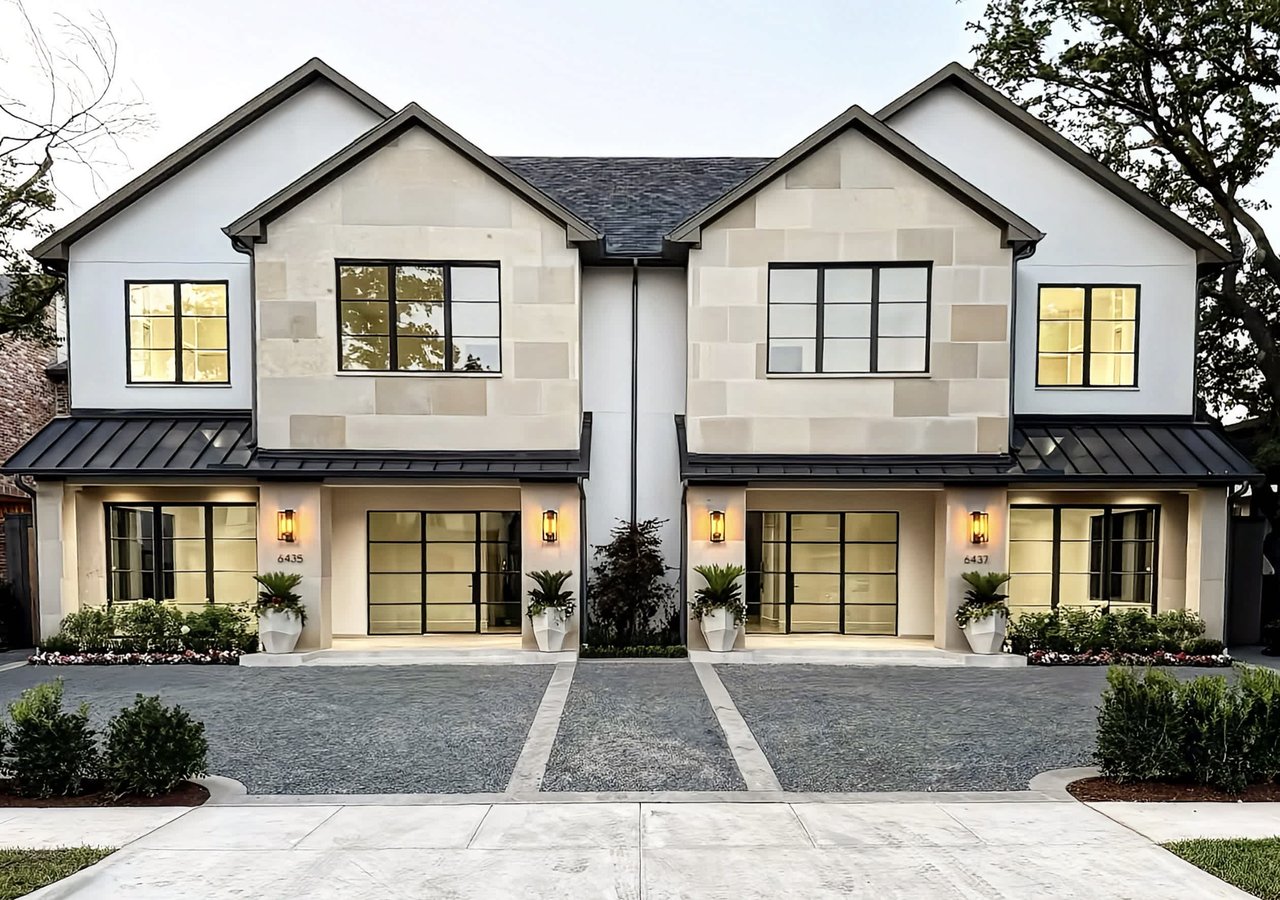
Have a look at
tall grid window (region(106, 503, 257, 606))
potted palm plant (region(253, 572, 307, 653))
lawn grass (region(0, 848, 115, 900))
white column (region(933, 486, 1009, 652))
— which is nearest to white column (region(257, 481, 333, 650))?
potted palm plant (region(253, 572, 307, 653))

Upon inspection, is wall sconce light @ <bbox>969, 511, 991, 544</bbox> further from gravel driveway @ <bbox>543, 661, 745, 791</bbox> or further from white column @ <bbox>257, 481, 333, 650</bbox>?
white column @ <bbox>257, 481, 333, 650</bbox>

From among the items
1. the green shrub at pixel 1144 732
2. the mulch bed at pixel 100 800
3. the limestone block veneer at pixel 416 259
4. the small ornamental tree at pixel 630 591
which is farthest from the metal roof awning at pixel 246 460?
the green shrub at pixel 1144 732

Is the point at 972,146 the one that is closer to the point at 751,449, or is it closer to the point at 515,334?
the point at 751,449

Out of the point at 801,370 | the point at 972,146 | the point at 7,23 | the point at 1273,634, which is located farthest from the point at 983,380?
the point at 7,23

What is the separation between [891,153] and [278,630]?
508 inches

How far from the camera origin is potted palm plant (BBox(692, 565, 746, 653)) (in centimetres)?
1213

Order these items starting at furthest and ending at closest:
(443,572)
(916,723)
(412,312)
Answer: (443,572) < (412,312) < (916,723)

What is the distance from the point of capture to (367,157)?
40.5ft

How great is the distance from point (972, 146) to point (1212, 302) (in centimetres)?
732

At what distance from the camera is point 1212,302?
16.6 metres

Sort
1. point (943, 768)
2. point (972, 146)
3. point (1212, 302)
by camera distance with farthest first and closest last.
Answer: point (1212, 302) → point (972, 146) → point (943, 768)

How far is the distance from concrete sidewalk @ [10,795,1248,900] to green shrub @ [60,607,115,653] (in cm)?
753

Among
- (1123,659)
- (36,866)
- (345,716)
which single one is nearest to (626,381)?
(345,716)

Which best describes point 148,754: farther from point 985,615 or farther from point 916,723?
point 985,615
